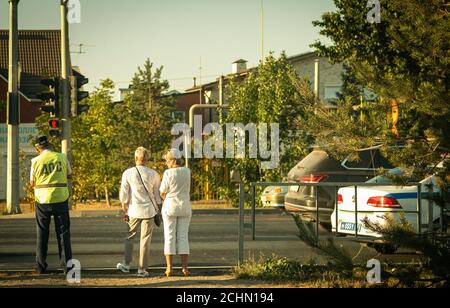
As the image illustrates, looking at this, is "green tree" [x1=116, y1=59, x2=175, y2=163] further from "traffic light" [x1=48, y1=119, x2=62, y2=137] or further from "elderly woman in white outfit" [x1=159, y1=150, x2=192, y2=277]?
"elderly woman in white outfit" [x1=159, y1=150, x2=192, y2=277]

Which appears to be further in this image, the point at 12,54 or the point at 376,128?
the point at 12,54

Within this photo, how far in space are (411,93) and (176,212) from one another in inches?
144

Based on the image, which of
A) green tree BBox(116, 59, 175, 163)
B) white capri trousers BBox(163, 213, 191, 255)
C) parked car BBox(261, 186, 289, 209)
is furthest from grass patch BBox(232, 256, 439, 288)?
green tree BBox(116, 59, 175, 163)

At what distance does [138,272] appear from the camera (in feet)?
38.2

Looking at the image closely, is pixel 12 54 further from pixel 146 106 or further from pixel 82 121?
pixel 146 106

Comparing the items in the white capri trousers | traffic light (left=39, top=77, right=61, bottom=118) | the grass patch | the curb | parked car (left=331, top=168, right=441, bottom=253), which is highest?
traffic light (left=39, top=77, right=61, bottom=118)

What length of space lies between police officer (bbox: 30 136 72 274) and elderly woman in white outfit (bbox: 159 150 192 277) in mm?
1334

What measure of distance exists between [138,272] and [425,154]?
414 cm

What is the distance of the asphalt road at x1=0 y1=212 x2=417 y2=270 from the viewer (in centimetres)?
1305

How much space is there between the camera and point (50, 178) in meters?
11.8

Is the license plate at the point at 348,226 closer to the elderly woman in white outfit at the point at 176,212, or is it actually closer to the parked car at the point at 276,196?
the elderly woman in white outfit at the point at 176,212

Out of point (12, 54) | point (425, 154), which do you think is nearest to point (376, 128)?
point (425, 154)

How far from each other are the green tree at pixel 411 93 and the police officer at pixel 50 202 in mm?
3646
